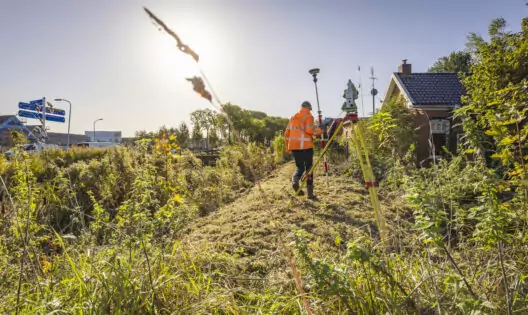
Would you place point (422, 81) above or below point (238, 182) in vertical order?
above

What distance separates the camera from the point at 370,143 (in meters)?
8.62

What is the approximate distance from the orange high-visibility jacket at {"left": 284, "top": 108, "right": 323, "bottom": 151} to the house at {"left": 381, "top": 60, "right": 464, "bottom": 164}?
6589 millimetres

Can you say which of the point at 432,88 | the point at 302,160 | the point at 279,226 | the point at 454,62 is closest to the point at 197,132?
the point at 432,88

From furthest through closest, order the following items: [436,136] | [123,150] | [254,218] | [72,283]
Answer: [436,136]
[123,150]
[254,218]
[72,283]

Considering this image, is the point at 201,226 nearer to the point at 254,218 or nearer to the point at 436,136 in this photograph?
the point at 254,218

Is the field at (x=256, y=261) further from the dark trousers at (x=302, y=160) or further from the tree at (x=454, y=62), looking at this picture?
the tree at (x=454, y=62)

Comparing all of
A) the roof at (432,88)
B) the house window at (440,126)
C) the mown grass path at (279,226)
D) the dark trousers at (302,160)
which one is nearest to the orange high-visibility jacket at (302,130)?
the dark trousers at (302,160)

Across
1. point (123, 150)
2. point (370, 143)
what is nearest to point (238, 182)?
point (123, 150)

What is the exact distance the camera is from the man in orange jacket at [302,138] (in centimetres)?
572

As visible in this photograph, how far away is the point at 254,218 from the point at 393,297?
309 cm

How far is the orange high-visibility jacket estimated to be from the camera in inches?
225

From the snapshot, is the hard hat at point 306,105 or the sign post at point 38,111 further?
the hard hat at point 306,105

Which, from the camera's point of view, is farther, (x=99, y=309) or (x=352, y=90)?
(x=352, y=90)

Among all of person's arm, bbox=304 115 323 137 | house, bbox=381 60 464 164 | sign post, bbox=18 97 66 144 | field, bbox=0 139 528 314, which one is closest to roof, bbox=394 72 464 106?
house, bbox=381 60 464 164
